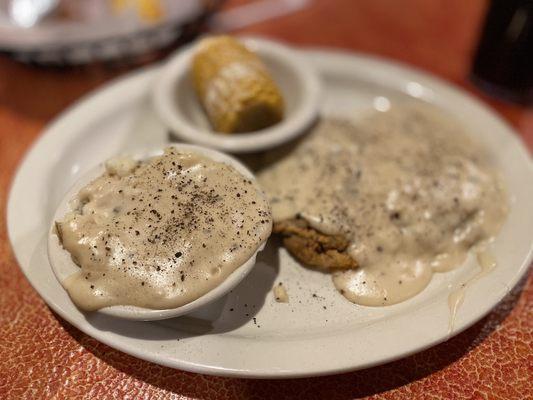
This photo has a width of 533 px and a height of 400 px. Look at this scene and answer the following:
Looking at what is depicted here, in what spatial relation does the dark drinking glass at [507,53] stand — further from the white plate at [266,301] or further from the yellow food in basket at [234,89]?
the yellow food in basket at [234,89]

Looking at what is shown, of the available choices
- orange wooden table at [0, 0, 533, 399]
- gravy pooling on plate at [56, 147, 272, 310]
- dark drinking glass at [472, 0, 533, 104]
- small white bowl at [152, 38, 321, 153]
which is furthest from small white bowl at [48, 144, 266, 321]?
dark drinking glass at [472, 0, 533, 104]

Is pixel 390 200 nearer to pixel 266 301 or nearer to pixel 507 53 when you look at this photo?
pixel 266 301

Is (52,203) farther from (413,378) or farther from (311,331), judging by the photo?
(413,378)

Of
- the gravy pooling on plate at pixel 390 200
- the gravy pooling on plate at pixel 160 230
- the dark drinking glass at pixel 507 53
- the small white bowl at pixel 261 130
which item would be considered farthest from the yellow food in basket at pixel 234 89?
the dark drinking glass at pixel 507 53

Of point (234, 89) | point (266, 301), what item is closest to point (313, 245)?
point (266, 301)

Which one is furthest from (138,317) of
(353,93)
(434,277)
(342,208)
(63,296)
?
(353,93)
